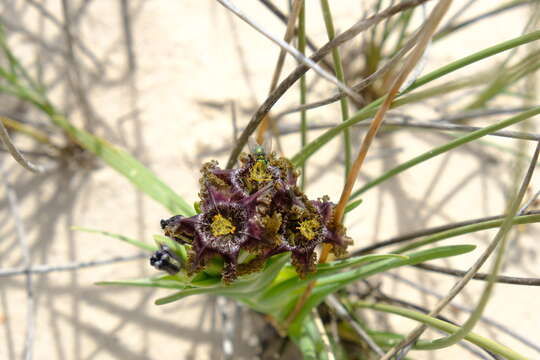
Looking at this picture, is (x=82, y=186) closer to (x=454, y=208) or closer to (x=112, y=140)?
(x=112, y=140)

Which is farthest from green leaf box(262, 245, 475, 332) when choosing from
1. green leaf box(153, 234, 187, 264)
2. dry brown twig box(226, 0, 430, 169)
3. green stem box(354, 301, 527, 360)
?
dry brown twig box(226, 0, 430, 169)

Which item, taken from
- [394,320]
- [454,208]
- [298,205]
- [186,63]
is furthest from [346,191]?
[186,63]

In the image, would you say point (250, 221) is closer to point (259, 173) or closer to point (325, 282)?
point (259, 173)

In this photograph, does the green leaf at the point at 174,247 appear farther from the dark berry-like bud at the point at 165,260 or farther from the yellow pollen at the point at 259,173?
the yellow pollen at the point at 259,173

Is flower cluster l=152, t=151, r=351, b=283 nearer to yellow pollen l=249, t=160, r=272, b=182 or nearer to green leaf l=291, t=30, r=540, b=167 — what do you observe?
yellow pollen l=249, t=160, r=272, b=182

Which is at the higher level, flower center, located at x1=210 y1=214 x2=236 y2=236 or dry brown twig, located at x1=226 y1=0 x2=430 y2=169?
dry brown twig, located at x1=226 y1=0 x2=430 y2=169

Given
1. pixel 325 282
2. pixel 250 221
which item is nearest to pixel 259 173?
pixel 250 221
